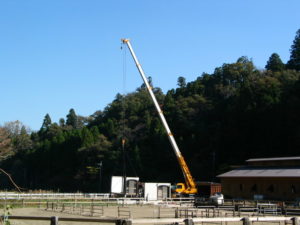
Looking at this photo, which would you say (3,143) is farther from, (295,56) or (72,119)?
(72,119)

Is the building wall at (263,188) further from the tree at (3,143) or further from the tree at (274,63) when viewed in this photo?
the tree at (274,63)

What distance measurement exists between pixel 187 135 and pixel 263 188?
4437 cm

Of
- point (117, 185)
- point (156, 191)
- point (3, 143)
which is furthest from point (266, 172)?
point (3, 143)

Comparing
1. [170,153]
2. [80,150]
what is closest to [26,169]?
[80,150]

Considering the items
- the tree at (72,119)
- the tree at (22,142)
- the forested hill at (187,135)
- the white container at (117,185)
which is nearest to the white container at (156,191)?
the white container at (117,185)

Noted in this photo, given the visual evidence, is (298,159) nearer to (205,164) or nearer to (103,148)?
(205,164)

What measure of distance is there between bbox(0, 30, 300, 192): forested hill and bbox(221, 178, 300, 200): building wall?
62.1ft

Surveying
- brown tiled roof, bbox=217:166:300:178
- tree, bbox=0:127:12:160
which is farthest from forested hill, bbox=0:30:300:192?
brown tiled roof, bbox=217:166:300:178

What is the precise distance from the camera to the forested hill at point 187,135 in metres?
63.7

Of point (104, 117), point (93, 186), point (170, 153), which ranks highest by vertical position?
point (104, 117)

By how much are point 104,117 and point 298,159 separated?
293ft

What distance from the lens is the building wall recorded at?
3444 centimetres

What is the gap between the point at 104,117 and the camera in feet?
399

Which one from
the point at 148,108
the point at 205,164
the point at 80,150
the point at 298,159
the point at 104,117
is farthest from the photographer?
the point at 104,117
